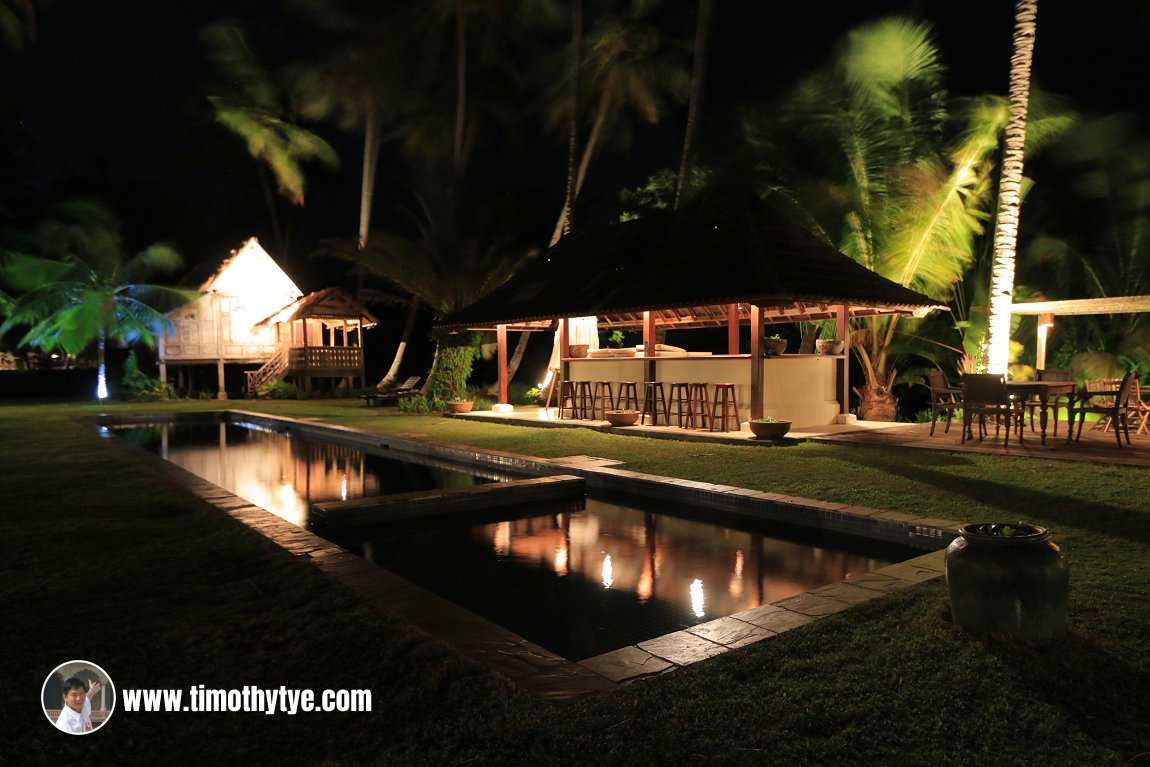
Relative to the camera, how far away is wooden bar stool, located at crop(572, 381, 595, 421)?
1606 cm

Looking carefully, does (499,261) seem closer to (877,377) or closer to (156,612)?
(877,377)

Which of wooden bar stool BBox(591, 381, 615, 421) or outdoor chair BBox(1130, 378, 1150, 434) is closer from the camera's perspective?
Result: outdoor chair BBox(1130, 378, 1150, 434)

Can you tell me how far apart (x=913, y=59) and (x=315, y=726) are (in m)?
17.2

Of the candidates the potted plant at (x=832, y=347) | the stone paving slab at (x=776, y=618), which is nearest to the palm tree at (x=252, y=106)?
the potted plant at (x=832, y=347)

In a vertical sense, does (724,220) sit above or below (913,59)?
below

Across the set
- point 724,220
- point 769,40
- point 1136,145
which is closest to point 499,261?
point 724,220

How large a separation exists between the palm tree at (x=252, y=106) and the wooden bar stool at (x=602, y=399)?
23083mm

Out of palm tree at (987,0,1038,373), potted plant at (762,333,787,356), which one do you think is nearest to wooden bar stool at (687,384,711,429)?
potted plant at (762,333,787,356)

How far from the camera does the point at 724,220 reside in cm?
1491

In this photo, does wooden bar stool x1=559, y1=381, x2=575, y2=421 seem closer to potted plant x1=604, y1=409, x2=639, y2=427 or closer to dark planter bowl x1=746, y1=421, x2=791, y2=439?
potted plant x1=604, y1=409, x2=639, y2=427

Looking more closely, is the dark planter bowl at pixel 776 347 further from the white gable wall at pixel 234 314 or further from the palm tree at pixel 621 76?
the white gable wall at pixel 234 314

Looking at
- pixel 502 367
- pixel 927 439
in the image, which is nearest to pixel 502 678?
pixel 927 439

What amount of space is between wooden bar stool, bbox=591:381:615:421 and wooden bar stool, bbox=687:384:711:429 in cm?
239

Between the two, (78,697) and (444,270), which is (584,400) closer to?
(444,270)
